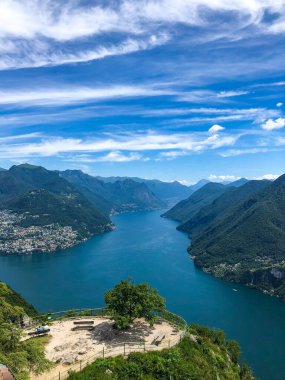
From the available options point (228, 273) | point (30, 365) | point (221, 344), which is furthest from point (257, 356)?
point (228, 273)

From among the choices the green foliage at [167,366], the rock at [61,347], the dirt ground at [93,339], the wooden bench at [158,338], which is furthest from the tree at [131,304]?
the rock at [61,347]

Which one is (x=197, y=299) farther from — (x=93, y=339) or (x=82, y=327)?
(x=93, y=339)

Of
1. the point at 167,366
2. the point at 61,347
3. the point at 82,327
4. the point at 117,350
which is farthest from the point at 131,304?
the point at 167,366

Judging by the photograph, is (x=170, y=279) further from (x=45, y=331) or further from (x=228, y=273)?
(x=45, y=331)

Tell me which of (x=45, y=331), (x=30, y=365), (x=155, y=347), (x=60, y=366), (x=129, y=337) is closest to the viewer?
(x=30, y=365)

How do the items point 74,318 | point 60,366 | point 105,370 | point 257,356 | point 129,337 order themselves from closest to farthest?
point 105,370 → point 60,366 → point 129,337 → point 74,318 → point 257,356

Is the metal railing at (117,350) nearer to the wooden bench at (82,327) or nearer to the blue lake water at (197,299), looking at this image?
the wooden bench at (82,327)

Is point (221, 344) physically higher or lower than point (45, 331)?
Answer: lower
